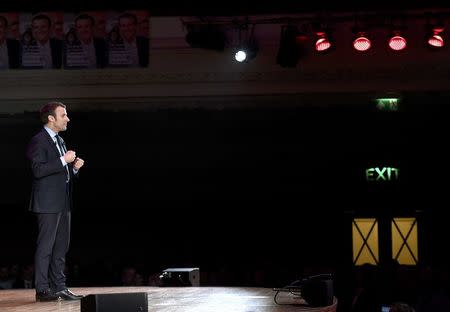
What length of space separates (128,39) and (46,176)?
356cm

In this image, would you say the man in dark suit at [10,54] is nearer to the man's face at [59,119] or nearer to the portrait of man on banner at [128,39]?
the portrait of man on banner at [128,39]

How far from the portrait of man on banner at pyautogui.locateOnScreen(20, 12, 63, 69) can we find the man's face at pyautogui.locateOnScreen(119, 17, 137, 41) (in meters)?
0.69

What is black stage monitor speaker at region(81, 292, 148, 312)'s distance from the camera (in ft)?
12.4

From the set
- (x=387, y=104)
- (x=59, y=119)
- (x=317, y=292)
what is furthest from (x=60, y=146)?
(x=387, y=104)

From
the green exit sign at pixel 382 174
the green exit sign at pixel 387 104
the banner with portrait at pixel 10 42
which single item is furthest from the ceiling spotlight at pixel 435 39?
the banner with portrait at pixel 10 42

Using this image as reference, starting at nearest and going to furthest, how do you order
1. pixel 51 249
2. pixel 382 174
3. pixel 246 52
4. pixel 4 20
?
pixel 51 249 → pixel 4 20 → pixel 246 52 → pixel 382 174

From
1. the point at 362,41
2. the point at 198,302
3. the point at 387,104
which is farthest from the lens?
the point at 387,104

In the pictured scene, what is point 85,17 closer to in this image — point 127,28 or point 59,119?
point 127,28

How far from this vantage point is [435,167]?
10102 millimetres

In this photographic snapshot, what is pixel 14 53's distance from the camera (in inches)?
332

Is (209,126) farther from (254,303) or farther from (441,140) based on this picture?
(254,303)

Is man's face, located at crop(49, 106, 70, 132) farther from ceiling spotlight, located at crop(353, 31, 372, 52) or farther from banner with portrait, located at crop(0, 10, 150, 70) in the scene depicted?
ceiling spotlight, located at crop(353, 31, 372, 52)

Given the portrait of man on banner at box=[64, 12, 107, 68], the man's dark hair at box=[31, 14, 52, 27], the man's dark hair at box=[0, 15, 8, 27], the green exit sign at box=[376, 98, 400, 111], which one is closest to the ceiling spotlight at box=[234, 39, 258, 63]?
the portrait of man on banner at box=[64, 12, 107, 68]

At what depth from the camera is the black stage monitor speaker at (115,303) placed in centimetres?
379
